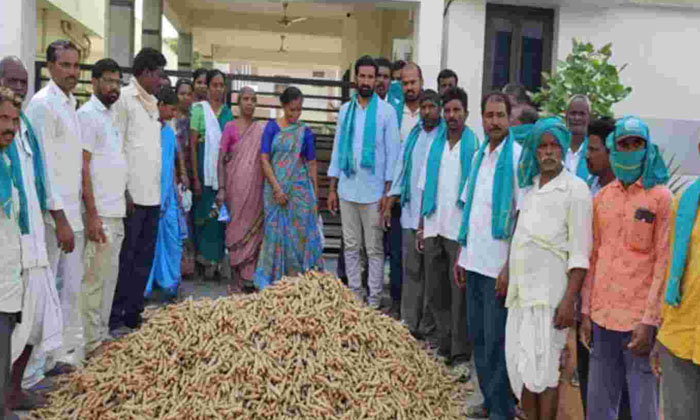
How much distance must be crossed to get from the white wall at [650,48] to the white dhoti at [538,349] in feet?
23.1

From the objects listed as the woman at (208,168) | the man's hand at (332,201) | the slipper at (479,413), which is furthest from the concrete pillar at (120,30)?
the slipper at (479,413)

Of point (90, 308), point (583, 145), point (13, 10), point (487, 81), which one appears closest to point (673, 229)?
point (583, 145)

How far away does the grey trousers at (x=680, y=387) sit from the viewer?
10.1ft

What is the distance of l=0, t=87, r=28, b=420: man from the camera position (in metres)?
3.83

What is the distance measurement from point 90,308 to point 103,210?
0.68 m

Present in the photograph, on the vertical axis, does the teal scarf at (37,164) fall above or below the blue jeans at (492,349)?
above

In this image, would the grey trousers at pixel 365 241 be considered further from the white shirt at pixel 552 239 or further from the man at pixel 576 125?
the white shirt at pixel 552 239

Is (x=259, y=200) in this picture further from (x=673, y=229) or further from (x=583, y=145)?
(x=673, y=229)

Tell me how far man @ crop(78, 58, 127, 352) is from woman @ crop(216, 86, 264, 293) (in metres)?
1.82

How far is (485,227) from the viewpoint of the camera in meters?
4.59

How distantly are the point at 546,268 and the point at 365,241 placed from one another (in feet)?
9.91

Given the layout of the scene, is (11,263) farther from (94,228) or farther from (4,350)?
(94,228)

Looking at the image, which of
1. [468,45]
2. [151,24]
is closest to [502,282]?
[468,45]

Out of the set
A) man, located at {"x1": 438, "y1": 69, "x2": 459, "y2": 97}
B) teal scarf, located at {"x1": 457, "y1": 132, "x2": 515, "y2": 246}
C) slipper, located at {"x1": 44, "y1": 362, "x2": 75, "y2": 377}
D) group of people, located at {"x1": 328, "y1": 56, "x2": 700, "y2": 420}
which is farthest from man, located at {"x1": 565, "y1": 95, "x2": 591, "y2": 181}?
slipper, located at {"x1": 44, "y1": 362, "x2": 75, "y2": 377}
